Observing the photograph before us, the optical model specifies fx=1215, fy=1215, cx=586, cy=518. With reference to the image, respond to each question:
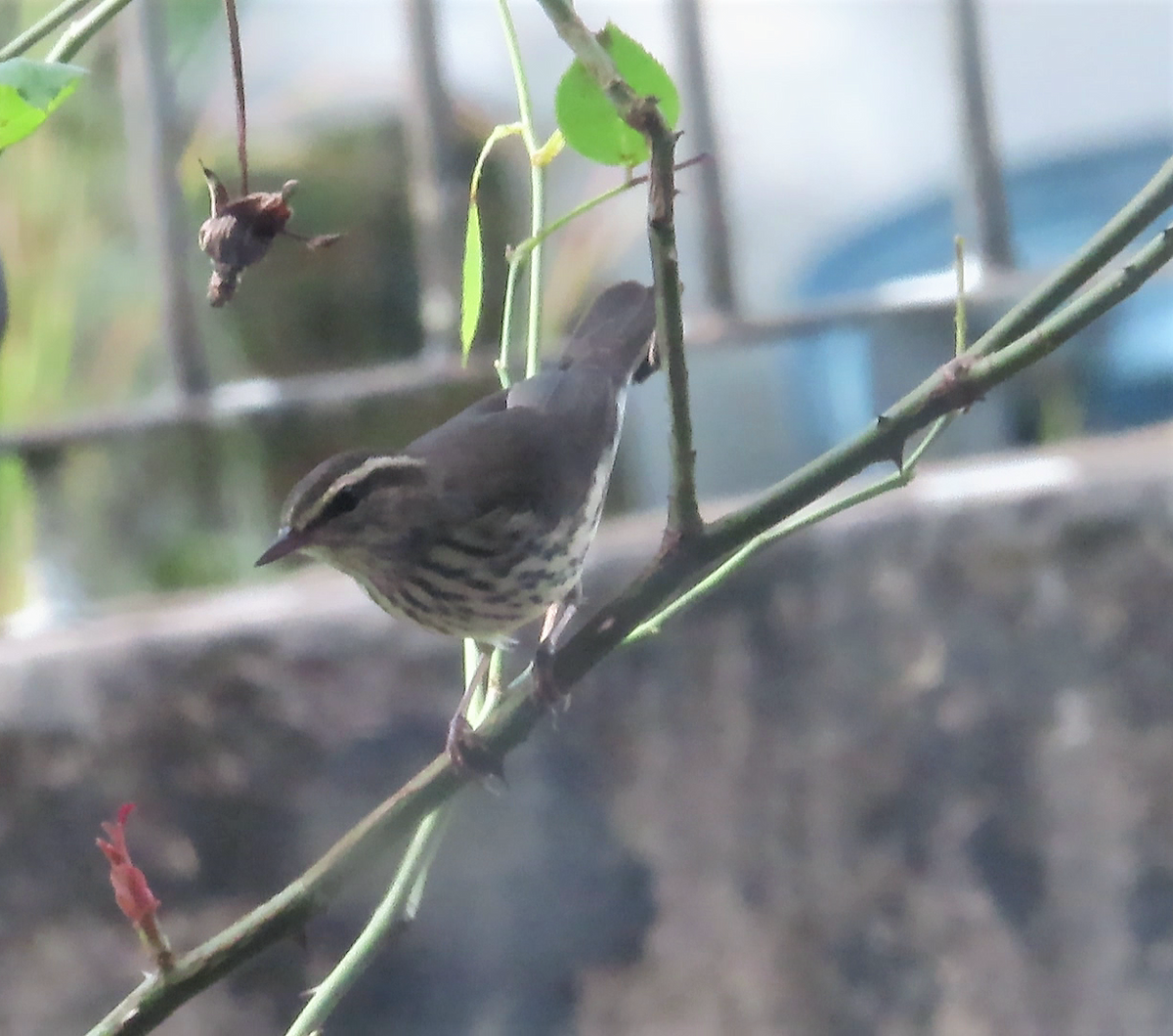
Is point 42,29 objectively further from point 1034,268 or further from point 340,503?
point 1034,268

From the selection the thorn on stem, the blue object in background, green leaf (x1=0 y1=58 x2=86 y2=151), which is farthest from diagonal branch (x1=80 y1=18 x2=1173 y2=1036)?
the blue object in background

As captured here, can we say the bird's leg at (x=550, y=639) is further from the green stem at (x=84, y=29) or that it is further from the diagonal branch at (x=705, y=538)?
the green stem at (x=84, y=29)

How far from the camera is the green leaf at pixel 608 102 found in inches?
12.5

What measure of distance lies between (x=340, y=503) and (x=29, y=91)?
0.28m

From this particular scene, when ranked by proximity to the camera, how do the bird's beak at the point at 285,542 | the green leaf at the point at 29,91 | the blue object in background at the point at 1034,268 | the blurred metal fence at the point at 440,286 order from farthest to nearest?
the blue object in background at the point at 1034,268 < the blurred metal fence at the point at 440,286 < the bird's beak at the point at 285,542 < the green leaf at the point at 29,91

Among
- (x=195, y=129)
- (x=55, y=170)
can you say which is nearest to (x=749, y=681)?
(x=195, y=129)

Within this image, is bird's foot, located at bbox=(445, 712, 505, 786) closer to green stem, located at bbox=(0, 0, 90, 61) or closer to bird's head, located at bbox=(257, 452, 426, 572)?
bird's head, located at bbox=(257, 452, 426, 572)

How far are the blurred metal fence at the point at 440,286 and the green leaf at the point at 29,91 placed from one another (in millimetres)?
697

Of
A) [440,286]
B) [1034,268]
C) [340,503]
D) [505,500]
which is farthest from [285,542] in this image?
[1034,268]

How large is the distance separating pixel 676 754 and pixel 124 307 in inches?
29.8

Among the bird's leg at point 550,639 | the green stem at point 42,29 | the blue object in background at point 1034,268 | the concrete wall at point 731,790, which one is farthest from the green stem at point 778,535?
the blue object in background at point 1034,268

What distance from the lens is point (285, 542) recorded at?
20.1 inches

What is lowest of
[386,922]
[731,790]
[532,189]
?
[731,790]

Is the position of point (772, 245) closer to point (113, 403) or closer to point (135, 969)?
point (113, 403)
